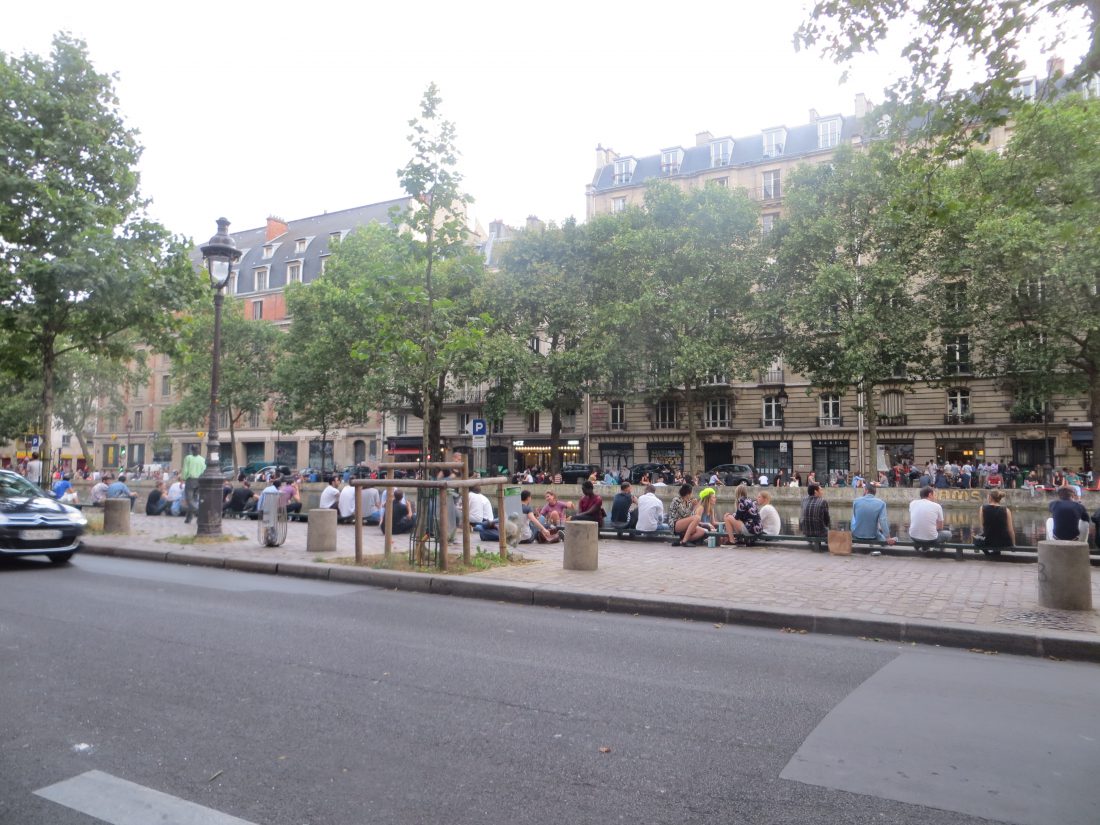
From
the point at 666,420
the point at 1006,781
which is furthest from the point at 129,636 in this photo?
the point at 666,420

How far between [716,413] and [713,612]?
42.3 m

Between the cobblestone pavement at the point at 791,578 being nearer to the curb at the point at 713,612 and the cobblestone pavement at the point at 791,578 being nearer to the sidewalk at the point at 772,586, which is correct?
the sidewalk at the point at 772,586

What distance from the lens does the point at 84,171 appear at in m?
16.2

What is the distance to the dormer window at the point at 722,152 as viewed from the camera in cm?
5212

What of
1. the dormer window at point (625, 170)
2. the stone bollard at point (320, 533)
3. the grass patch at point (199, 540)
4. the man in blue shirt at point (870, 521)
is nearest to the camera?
the stone bollard at point (320, 533)

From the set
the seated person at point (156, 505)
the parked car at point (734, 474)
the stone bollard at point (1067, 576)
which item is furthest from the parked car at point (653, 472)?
the stone bollard at point (1067, 576)

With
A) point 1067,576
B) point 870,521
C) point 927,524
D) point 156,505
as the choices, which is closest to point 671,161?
point 156,505

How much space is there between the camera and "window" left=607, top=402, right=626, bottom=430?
51.1 meters

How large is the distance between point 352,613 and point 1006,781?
19.6ft

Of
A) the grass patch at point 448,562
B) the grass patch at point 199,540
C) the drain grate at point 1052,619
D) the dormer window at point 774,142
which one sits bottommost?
the drain grate at point 1052,619

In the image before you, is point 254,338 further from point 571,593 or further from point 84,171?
point 571,593

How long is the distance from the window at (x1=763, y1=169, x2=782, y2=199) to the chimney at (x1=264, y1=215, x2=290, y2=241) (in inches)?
1521

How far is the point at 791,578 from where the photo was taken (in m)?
9.86

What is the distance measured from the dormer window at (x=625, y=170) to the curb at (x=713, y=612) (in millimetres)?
48471
